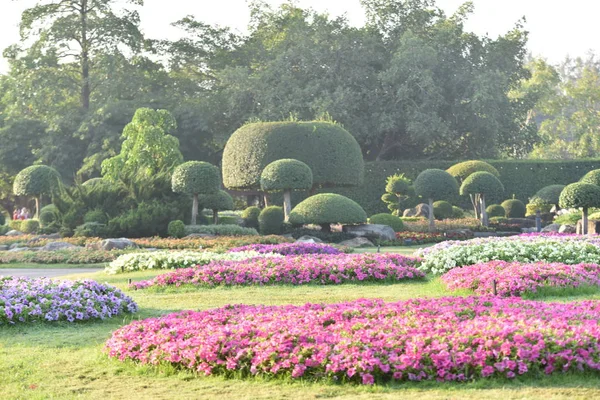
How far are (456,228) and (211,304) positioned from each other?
17085mm

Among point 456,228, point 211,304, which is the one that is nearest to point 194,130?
point 456,228

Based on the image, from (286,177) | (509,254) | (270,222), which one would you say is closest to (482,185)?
(286,177)

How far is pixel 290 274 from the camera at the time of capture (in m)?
12.3

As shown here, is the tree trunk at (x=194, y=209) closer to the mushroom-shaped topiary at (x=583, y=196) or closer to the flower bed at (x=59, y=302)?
the mushroom-shaped topiary at (x=583, y=196)

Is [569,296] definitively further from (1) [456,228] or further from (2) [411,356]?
(1) [456,228]

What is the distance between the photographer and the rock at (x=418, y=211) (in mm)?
30327

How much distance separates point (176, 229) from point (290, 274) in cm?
1029

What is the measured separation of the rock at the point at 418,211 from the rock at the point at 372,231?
6.84 meters

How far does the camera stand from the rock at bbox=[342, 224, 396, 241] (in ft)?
75.7

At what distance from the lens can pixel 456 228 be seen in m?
26.2

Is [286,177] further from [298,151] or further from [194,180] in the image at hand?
[298,151]

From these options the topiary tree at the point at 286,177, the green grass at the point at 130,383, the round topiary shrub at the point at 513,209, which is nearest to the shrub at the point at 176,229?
the topiary tree at the point at 286,177

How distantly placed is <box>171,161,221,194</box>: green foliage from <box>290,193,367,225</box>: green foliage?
8.76ft

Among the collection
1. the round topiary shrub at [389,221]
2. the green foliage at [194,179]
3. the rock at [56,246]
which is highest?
the green foliage at [194,179]
